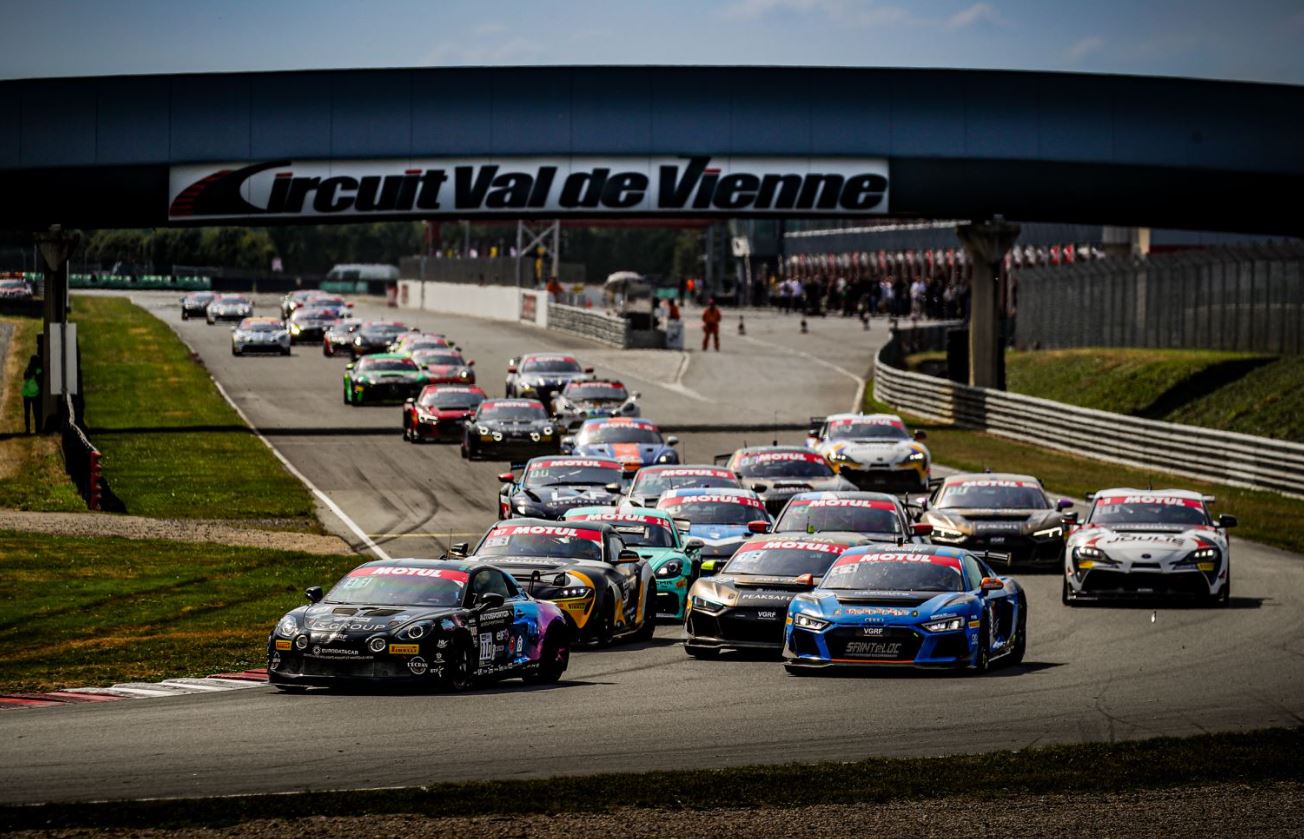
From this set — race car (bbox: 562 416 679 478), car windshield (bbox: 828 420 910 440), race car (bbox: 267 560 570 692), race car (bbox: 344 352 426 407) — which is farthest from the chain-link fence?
race car (bbox: 267 560 570 692)

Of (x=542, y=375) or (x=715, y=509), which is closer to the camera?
(x=715, y=509)

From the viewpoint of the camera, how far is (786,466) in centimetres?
3278

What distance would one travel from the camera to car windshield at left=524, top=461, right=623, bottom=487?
31156 millimetres

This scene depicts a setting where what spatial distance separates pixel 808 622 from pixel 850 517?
641 centimetres

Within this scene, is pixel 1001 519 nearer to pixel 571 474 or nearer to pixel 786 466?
pixel 786 466

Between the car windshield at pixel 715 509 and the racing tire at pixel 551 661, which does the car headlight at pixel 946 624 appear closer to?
the racing tire at pixel 551 661

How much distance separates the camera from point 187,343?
78.1 m

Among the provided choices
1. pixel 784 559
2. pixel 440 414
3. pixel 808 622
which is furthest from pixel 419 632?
pixel 440 414

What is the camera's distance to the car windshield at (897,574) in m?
18.6

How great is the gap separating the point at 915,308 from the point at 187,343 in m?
31.6

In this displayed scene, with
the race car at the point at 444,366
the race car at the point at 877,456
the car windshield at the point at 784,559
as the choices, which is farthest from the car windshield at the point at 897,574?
the race car at the point at 444,366

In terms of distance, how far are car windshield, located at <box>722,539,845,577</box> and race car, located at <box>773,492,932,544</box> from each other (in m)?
3.04

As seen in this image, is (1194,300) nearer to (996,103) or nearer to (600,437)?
(996,103)

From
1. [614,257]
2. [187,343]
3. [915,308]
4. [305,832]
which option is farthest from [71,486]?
[614,257]
